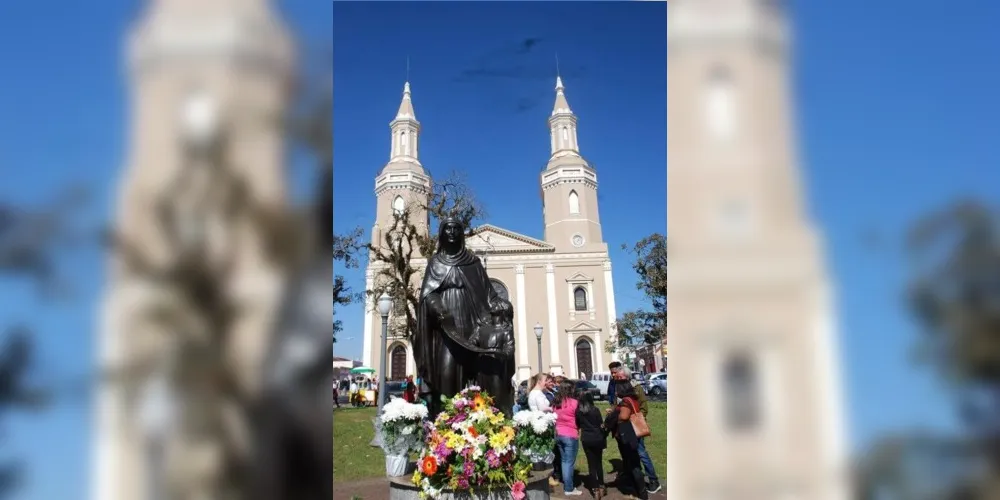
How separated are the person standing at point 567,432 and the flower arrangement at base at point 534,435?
149 cm

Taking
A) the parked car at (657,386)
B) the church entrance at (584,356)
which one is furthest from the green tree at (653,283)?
the church entrance at (584,356)

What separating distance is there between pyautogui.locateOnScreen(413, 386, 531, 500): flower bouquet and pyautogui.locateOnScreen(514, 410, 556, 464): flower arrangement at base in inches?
9.7

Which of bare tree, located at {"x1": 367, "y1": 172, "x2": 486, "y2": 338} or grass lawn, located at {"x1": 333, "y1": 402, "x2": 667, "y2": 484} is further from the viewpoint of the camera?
bare tree, located at {"x1": 367, "y1": 172, "x2": 486, "y2": 338}

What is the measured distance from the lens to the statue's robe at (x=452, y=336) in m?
2.87

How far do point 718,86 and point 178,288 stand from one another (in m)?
1.18

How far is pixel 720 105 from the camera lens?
4.10ft

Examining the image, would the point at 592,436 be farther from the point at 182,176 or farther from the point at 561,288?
the point at 561,288

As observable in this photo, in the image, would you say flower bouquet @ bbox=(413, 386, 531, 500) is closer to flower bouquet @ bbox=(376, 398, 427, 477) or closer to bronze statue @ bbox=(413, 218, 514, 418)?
flower bouquet @ bbox=(376, 398, 427, 477)

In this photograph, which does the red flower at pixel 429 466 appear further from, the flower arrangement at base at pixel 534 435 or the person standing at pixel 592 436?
the person standing at pixel 592 436

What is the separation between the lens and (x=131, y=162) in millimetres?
1109

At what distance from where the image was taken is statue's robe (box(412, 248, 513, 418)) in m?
2.87

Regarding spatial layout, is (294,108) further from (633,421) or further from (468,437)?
(633,421)

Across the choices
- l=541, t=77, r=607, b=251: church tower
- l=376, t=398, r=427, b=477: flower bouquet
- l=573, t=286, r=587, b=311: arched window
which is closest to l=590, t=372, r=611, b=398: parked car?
l=573, t=286, r=587, b=311: arched window

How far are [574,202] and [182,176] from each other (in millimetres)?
25533
